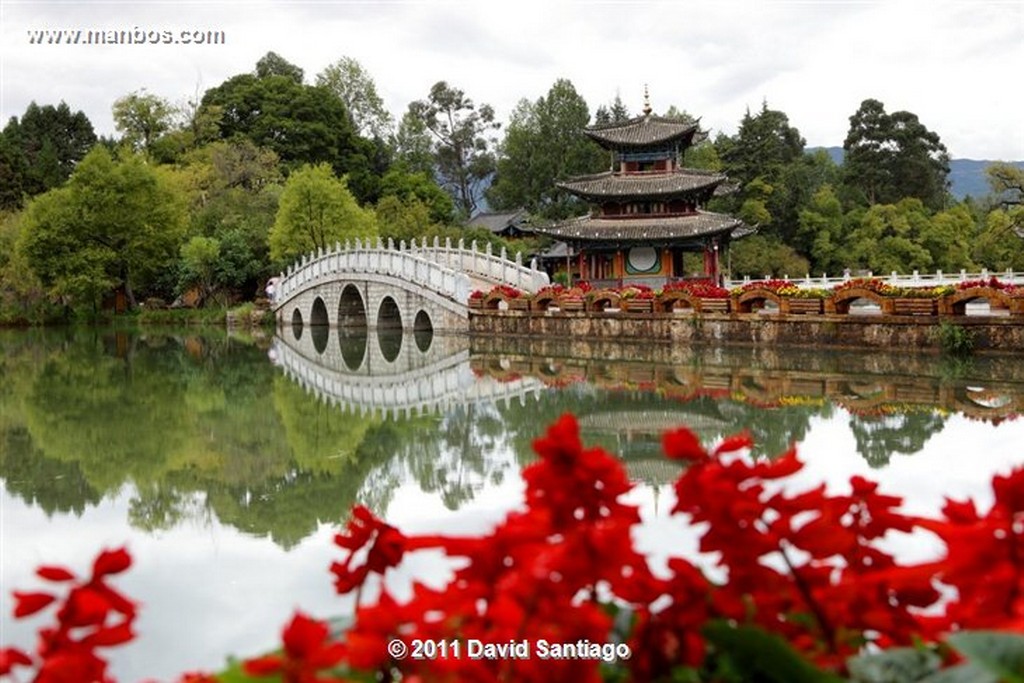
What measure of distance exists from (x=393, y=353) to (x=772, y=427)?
12.7 meters

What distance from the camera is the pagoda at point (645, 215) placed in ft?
84.4

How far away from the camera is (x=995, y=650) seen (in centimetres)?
85

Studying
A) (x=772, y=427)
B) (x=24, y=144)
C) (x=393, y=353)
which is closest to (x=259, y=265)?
(x=393, y=353)

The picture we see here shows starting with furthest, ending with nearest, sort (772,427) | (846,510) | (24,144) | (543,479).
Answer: (24,144) < (772,427) < (846,510) < (543,479)

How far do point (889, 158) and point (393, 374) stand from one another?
34325 millimetres

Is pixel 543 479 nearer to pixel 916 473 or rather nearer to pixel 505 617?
pixel 505 617

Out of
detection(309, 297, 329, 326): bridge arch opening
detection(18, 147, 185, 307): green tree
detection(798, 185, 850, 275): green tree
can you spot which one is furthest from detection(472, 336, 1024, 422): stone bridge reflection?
detection(798, 185, 850, 275): green tree

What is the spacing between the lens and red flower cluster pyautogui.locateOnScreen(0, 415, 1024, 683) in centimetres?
98

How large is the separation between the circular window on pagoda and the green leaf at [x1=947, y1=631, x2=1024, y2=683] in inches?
1011

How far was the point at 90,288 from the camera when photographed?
32438 mm

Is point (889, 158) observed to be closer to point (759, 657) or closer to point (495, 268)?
point (495, 268)

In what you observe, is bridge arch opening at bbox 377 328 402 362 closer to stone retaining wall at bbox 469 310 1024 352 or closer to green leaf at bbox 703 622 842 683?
stone retaining wall at bbox 469 310 1024 352

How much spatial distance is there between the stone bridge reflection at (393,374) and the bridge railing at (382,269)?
4.36 feet

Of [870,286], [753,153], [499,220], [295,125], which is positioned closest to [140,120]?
[295,125]
